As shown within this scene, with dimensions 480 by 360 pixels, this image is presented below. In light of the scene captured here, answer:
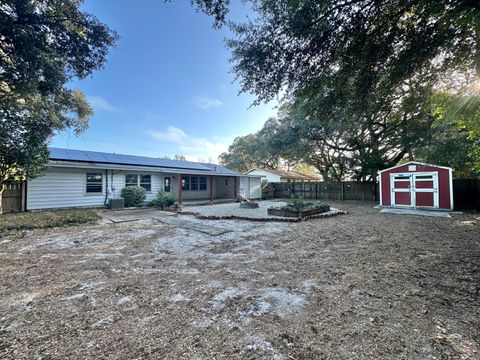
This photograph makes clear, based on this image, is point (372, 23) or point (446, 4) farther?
point (372, 23)

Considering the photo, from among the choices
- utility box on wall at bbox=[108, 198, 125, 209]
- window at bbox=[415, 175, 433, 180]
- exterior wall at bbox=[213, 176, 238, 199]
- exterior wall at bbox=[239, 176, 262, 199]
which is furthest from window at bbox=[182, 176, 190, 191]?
window at bbox=[415, 175, 433, 180]

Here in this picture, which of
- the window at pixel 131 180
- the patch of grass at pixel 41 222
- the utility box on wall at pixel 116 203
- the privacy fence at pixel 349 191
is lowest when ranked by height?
the patch of grass at pixel 41 222

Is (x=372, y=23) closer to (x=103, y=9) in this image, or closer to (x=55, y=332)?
(x=55, y=332)

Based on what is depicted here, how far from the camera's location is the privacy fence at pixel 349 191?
11.2 metres

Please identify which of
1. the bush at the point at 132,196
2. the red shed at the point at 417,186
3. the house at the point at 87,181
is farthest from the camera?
the bush at the point at 132,196

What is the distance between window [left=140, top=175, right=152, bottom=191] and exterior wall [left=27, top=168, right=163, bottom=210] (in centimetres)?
112

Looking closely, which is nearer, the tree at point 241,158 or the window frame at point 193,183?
the window frame at point 193,183

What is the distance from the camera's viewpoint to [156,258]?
410 centimetres

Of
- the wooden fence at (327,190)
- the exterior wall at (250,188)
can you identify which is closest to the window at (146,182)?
the exterior wall at (250,188)

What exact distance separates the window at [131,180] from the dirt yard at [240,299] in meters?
7.58

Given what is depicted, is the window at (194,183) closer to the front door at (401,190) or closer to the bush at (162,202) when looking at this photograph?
the bush at (162,202)

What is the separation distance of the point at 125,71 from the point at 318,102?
1213 centimetres

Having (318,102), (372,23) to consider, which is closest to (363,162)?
(318,102)

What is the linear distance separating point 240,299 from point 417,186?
495 inches
